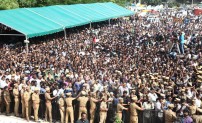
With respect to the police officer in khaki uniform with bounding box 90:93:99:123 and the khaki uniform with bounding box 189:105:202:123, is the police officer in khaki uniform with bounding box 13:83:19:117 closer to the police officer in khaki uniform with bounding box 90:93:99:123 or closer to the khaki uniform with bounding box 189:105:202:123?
the police officer in khaki uniform with bounding box 90:93:99:123

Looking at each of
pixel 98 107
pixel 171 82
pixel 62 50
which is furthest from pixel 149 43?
pixel 98 107

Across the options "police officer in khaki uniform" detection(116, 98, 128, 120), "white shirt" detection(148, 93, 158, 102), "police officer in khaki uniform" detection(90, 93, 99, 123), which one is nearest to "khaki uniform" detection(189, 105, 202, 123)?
"white shirt" detection(148, 93, 158, 102)

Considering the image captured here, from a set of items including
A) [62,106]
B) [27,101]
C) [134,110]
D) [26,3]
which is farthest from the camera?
[26,3]

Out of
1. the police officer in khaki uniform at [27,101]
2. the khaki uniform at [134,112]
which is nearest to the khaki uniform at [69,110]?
the police officer in khaki uniform at [27,101]

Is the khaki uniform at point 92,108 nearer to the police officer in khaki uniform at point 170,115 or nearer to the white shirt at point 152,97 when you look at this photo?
the white shirt at point 152,97

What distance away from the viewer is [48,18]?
31375 millimetres

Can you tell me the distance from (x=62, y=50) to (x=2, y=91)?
8.67 m

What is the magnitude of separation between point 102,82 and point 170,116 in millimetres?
4598

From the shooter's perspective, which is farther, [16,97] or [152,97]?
[16,97]

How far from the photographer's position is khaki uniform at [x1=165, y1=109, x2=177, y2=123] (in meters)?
12.6

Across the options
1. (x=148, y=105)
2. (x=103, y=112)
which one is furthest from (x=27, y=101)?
(x=148, y=105)

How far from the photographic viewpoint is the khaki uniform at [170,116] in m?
12.6

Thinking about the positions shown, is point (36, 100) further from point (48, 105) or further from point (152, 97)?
point (152, 97)

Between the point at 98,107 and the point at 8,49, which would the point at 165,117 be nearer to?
the point at 98,107
